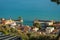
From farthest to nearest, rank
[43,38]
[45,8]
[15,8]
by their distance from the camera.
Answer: [15,8] → [45,8] → [43,38]

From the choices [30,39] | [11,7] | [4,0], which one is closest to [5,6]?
[11,7]

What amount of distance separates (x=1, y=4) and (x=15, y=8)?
5673mm

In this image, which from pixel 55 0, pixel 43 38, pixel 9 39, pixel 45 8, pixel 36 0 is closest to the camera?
pixel 55 0

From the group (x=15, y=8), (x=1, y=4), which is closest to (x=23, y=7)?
(x=15, y=8)

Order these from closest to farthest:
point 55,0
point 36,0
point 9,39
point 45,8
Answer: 1. point 55,0
2. point 9,39
3. point 45,8
4. point 36,0

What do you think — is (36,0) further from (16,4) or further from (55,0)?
(55,0)

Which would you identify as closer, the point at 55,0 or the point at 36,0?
the point at 55,0

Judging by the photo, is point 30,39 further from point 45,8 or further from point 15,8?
point 15,8

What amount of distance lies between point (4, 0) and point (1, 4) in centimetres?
1208

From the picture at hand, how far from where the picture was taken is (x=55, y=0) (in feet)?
8.91

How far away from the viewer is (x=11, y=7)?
73.9 meters

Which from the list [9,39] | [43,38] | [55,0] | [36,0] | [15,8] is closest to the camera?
[55,0]

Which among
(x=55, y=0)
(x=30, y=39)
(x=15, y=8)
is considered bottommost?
(x=15, y=8)

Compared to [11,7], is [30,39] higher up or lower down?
higher up
